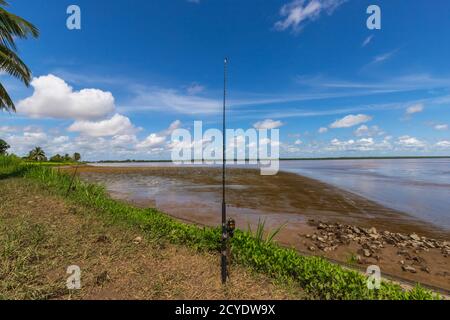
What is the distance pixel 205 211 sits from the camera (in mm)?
11328

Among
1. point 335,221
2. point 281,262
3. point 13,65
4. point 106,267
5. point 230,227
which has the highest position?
point 13,65

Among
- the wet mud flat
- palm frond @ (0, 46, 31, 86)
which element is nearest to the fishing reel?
the wet mud flat

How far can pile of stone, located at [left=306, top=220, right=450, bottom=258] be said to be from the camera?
655cm

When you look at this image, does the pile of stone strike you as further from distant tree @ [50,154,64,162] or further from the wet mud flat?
distant tree @ [50,154,64,162]

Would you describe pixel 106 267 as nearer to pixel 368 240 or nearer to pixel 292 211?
pixel 368 240

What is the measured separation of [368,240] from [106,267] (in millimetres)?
7266

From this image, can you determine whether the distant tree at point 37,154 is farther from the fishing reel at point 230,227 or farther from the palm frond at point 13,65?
the fishing reel at point 230,227

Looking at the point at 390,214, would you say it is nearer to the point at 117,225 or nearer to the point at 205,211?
the point at 205,211

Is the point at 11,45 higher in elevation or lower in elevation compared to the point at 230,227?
higher

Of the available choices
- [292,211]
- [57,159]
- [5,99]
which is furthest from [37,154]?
[292,211]

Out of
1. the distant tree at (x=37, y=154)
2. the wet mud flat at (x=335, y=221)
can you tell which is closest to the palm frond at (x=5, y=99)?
the wet mud flat at (x=335, y=221)

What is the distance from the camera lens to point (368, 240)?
280 inches

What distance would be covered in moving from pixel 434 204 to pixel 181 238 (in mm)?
14269
